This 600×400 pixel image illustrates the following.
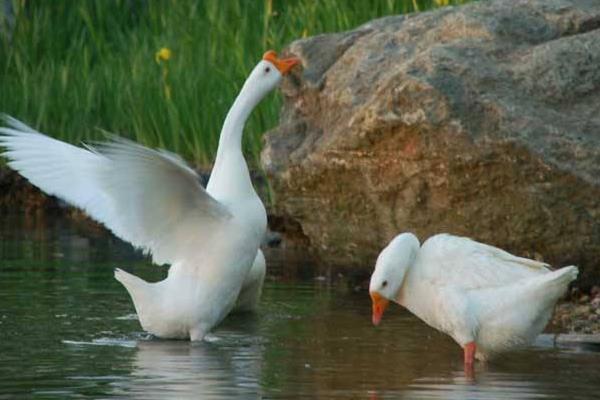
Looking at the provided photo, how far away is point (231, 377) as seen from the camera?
6957mm

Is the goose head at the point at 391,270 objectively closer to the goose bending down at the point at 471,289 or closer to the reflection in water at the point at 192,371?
the goose bending down at the point at 471,289

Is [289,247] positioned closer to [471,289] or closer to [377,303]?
[377,303]

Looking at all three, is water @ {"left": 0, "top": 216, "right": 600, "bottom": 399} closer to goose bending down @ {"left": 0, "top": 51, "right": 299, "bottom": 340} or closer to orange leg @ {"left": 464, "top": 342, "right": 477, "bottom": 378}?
orange leg @ {"left": 464, "top": 342, "right": 477, "bottom": 378}

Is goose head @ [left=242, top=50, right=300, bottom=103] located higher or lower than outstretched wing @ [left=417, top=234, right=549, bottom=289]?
higher

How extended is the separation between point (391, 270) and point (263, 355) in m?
0.67

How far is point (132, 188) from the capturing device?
7988mm

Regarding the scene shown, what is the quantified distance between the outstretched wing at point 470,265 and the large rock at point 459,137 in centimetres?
110

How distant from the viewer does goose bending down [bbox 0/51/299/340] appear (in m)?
8.07

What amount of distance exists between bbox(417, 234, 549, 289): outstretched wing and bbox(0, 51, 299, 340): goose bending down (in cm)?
92

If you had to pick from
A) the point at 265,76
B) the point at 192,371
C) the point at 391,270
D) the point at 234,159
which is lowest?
the point at 192,371

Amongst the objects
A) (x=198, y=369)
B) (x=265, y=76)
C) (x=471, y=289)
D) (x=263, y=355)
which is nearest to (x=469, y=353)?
(x=471, y=289)

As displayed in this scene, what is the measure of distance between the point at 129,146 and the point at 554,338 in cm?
A: 211

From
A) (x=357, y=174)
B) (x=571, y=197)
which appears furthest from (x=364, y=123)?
(x=571, y=197)

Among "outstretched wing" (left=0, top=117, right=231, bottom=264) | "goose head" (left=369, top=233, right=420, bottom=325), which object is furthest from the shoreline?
"outstretched wing" (left=0, top=117, right=231, bottom=264)
